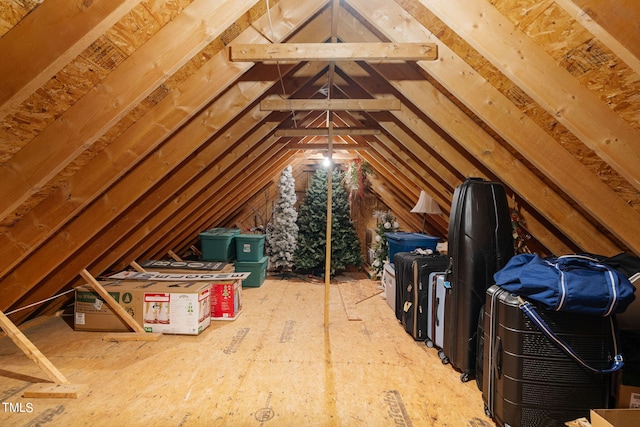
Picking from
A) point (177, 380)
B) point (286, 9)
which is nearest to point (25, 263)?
point (177, 380)

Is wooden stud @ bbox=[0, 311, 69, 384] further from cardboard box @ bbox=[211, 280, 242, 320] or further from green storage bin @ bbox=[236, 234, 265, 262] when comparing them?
green storage bin @ bbox=[236, 234, 265, 262]

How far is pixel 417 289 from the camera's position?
3051mm

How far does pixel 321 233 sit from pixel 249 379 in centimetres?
352

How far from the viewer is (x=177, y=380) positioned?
2348mm

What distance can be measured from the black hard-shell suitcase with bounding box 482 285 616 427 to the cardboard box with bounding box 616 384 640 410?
5 centimetres

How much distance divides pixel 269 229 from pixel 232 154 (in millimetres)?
3140

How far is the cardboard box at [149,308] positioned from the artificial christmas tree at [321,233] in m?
2.65

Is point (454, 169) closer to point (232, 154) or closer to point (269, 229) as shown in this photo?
point (232, 154)

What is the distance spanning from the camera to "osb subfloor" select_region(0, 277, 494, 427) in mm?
1964


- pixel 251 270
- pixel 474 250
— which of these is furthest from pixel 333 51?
pixel 251 270

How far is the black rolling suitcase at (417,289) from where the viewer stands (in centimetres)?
303

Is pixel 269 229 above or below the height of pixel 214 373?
above

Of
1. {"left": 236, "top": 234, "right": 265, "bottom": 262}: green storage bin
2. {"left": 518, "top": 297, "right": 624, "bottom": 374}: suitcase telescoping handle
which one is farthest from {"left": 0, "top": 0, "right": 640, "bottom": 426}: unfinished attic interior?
{"left": 236, "top": 234, "right": 265, "bottom": 262}: green storage bin

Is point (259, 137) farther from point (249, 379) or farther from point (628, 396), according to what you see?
point (628, 396)
